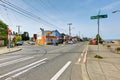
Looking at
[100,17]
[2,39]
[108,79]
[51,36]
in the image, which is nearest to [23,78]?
[108,79]

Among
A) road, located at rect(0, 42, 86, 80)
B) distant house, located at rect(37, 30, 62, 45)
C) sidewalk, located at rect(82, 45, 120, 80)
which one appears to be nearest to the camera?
sidewalk, located at rect(82, 45, 120, 80)

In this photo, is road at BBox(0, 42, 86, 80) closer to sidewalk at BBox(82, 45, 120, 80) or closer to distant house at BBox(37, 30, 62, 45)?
sidewalk at BBox(82, 45, 120, 80)

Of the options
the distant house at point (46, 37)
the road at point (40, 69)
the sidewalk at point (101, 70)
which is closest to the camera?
the sidewalk at point (101, 70)

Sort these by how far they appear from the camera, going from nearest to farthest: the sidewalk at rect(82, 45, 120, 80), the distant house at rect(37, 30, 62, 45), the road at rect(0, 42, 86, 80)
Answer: the sidewalk at rect(82, 45, 120, 80) < the road at rect(0, 42, 86, 80) < the distant house at rect(37, 30, 62, 45)

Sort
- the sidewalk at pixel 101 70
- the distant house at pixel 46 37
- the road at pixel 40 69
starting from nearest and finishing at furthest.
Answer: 1. the sidewalk at pixel 101 70
2. the road at pixel 40 69
3. the distant house at pixel 46 37

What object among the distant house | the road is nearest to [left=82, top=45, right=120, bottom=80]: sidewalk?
the road

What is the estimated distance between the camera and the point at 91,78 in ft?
28.3

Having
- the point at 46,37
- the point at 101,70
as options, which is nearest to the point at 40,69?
the point at 101,70

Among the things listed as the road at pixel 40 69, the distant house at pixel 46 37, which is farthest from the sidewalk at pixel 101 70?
the distant house at pixel 46 37

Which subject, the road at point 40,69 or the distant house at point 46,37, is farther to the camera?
the distant house at point 46,37

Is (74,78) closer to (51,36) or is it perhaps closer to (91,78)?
(91,78)

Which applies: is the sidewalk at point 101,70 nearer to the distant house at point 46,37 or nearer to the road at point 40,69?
the road at point 40,69

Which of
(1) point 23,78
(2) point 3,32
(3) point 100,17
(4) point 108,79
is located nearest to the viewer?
(4) point 108,79

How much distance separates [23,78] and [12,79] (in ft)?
1.66
